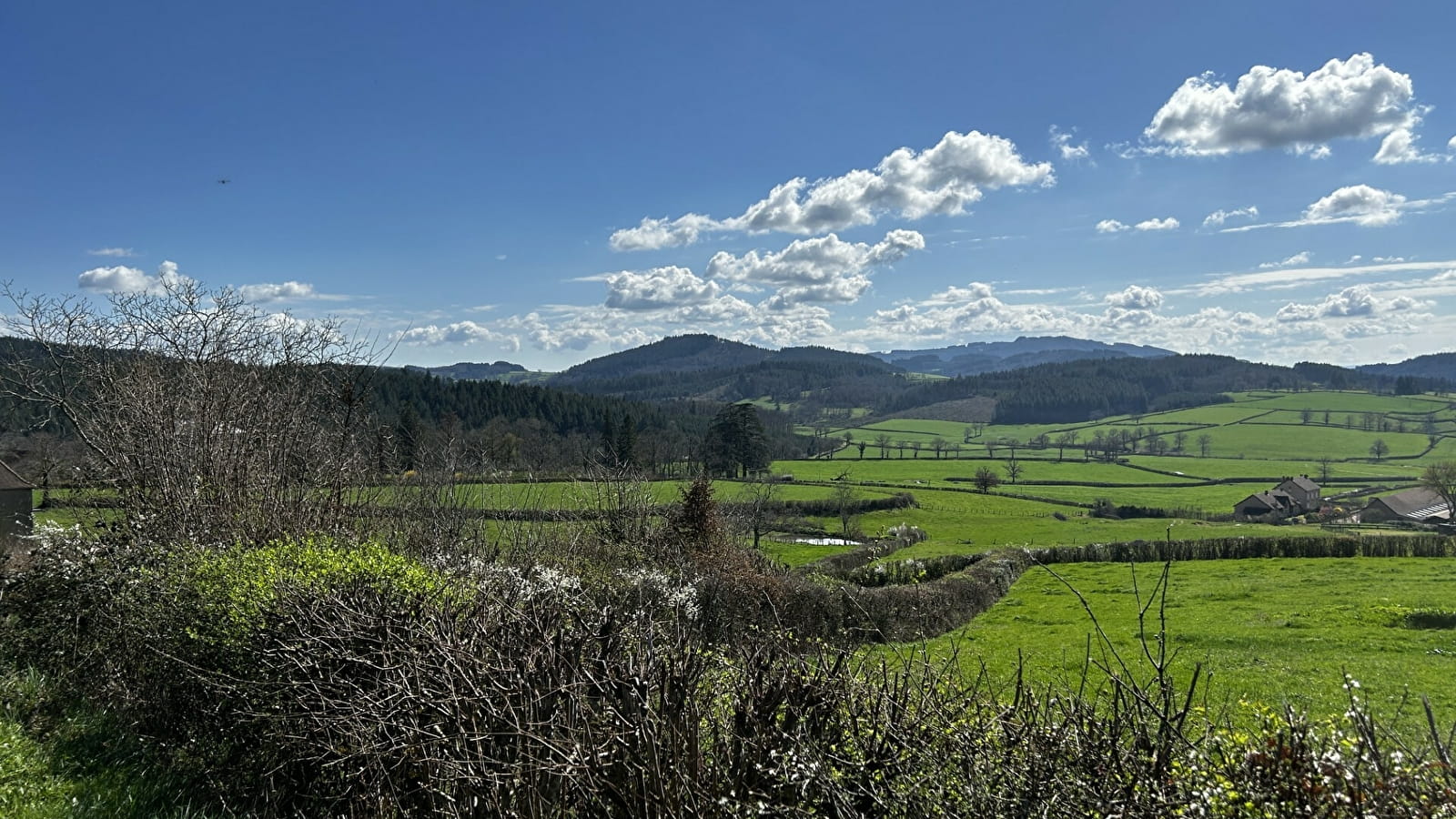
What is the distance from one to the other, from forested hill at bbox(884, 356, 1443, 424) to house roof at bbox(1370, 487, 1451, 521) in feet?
283

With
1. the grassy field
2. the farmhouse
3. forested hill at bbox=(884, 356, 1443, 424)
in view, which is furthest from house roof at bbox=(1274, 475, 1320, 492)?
forested hill at bbox=(884, 356, 1443, 424)

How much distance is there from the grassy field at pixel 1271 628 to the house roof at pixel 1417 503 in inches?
1273

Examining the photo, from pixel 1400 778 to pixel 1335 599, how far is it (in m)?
25.2

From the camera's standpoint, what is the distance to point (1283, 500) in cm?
5738

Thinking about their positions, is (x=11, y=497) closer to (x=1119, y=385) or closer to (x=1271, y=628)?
(x=1271, y=628)

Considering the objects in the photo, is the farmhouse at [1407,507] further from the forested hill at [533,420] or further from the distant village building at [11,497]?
the distant village building at [11,497]

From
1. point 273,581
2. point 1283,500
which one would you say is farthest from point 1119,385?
point 273,581

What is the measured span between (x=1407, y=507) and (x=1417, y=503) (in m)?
1.13

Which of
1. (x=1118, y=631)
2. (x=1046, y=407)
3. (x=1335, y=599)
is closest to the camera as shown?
(x=1118, y=631)

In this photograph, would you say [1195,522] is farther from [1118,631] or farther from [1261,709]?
[1261,709]

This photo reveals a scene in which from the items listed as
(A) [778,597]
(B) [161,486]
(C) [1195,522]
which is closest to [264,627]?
(B) [161,486]

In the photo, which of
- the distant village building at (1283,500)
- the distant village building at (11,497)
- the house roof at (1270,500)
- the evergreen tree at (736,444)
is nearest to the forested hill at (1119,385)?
the distant village building at (1283,500)

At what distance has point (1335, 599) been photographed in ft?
71.8

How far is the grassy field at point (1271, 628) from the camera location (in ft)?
46.5
